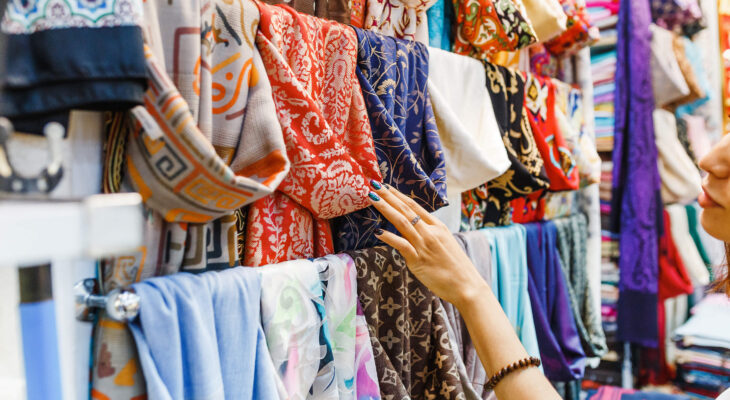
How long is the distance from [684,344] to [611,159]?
648 mm

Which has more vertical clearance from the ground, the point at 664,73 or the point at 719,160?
the point at 664,73

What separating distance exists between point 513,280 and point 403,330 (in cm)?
43

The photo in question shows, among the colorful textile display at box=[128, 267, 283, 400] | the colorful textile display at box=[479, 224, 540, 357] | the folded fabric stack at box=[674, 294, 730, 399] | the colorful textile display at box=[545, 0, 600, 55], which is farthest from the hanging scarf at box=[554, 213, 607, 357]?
the colorful textile display at box=[128, 267, 283, 400]

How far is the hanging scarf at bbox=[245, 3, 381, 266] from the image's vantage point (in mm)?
722

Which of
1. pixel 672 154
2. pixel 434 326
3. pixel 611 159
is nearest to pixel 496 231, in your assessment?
pixel 434 326

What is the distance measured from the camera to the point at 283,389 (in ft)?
2.29

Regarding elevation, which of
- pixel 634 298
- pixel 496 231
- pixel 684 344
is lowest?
pixel 684 344

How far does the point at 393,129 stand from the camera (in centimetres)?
88

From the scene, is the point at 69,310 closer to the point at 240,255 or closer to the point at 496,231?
the point at 240,255

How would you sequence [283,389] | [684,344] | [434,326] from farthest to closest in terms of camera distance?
1. [684,344]
2. [434,326]
3. [283,389]

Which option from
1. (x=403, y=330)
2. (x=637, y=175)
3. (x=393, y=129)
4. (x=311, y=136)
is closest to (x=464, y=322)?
(x=403, y=330)

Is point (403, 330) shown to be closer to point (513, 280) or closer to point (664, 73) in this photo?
point (513, 280)

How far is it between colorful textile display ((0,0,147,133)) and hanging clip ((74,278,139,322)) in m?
0.17

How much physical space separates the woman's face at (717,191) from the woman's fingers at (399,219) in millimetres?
404
